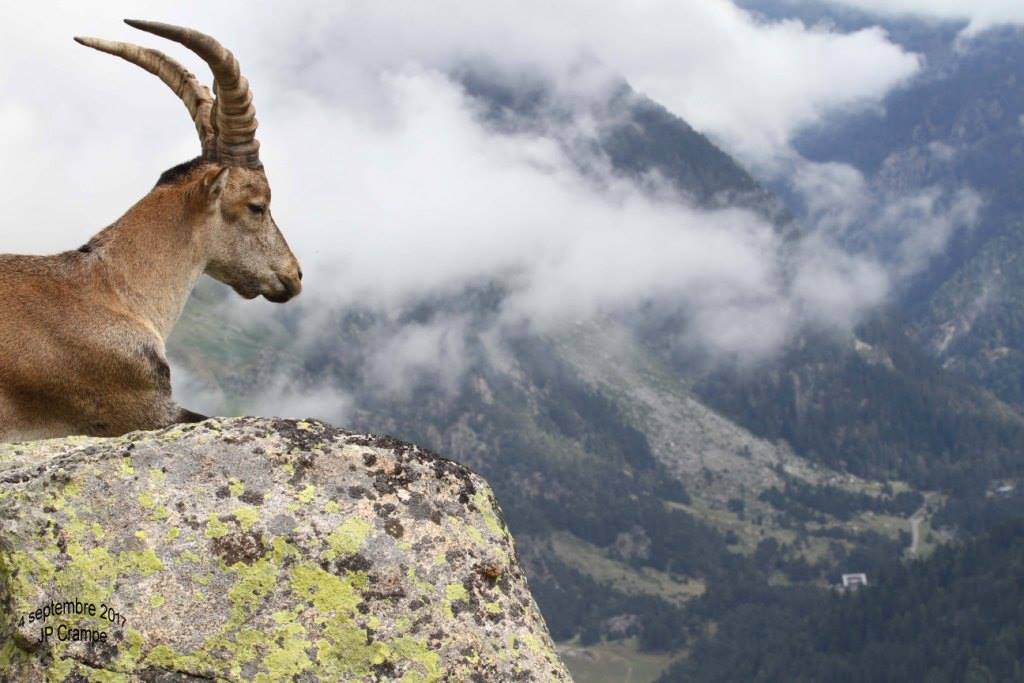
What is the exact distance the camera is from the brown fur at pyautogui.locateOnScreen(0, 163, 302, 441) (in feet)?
57.1

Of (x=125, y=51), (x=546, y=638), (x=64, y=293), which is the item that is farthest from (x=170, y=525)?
(x=125, y=51)

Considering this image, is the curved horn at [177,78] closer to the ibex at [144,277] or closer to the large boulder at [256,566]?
the ibex at [144,277]

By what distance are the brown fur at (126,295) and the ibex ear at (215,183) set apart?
0.06 feet

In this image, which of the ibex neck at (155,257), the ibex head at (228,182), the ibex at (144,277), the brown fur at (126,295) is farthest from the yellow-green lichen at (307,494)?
the ibex head at (228,182)

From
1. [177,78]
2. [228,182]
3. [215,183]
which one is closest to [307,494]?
[215,183]

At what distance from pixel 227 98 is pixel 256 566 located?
9.39m

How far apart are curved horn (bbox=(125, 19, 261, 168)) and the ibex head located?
0.01 meters

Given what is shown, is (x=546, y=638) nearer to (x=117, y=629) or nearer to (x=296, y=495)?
(x=296, y=495)

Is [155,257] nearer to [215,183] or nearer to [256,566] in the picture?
[215,183]

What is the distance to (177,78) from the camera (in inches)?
847

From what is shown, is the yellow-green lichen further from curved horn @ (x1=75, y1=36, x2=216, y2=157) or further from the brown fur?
curved horn @ (x1=75, y1=36, x2=216, y2=157)

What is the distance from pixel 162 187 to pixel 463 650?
10.6 meters

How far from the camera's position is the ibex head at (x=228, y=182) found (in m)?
19.3

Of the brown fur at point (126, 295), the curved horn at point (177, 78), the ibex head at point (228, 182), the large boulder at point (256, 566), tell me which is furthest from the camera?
the curved horn at point (177, 78)
